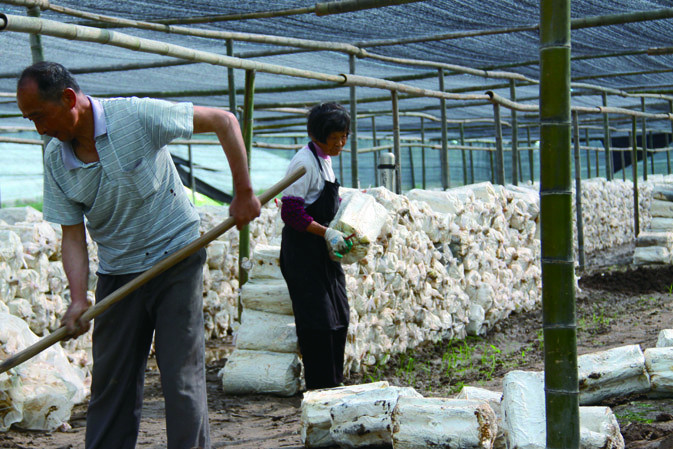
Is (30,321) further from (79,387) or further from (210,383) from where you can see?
(210,383)

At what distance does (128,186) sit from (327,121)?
1791mm

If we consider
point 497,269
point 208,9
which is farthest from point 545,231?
point 497,269

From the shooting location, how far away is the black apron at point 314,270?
4.81m

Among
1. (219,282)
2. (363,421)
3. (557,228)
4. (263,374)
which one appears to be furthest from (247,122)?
(557,228)

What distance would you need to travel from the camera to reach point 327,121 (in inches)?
183

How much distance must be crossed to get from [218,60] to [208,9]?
204cm

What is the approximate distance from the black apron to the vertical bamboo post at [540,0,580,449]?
2.52 m

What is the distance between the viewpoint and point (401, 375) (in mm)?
6043

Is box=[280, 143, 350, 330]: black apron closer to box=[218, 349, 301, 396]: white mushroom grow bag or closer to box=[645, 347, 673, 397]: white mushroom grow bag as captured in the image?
box=[218, 349, 301, 396]: white mushroom grow bag

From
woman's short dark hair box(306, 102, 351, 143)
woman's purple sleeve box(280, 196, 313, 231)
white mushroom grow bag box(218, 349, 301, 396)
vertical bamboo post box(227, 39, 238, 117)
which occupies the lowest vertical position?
white mushroom grow bag box(218, 349, 301, 396)

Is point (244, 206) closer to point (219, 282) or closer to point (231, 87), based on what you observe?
point (231, 87)

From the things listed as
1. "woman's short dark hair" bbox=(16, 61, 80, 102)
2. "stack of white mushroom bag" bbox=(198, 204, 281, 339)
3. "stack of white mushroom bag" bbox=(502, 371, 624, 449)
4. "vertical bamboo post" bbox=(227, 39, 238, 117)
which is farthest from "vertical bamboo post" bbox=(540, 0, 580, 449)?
"stack of white mushroom bag" bbox=(198, 204, 281, 339)

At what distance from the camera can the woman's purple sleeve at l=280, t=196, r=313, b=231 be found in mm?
4629

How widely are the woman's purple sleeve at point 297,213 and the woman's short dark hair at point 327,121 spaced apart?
15.3 inches
